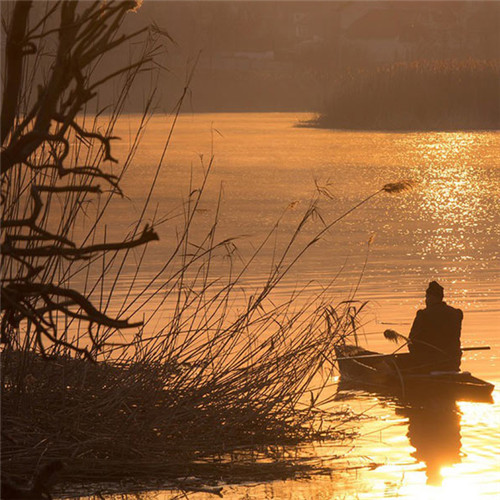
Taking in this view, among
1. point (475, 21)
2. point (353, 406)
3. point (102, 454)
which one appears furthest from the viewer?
point (475, 21)

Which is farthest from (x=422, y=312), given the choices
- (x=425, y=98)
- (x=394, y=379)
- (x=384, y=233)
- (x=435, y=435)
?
(x=425, y=98)

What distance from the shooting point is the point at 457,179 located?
31.8 m

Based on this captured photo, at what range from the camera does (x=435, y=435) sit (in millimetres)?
9047

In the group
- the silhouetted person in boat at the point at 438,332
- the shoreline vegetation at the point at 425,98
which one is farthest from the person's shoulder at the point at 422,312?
the shoreline vegetation at the point at 425,98

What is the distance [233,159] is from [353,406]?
27838 millimetres

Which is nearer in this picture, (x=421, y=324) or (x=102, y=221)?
(x=421, y=324)

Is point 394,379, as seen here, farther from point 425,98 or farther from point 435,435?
point 425,98

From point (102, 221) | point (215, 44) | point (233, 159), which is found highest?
point (215, 44)

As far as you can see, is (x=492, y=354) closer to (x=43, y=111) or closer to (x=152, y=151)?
(x=43, y=111)

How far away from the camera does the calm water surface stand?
8.05 metres

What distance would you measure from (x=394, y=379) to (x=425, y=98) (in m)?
36.8

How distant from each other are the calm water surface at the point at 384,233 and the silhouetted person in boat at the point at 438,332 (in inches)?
20.0

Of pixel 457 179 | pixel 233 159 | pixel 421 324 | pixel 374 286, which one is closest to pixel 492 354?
pixel 421 324

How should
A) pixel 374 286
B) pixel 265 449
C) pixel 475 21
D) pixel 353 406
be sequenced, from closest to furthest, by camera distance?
pixel 265 449 < pixel 353 406 < pixel 374 286 < pixel 475 21
